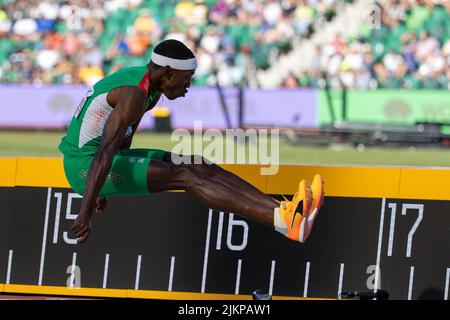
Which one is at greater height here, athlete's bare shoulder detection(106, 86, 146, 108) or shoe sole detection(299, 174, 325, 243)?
athlete's bare shoulder detection(106, 86, 146, 108)

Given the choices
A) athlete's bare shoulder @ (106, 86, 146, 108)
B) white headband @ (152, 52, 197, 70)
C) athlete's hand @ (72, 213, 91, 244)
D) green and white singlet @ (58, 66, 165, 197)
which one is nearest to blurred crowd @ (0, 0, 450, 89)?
green and white singlet @ (58, 66, 165, 197)

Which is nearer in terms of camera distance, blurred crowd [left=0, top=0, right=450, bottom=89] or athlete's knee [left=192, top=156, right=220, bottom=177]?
athlete's knee [left=192, top=156, right=220, bottom=177]

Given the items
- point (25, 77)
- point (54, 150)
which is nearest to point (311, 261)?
point (54, 150)

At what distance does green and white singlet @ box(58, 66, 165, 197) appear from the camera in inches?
284

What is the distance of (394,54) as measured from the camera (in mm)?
25234

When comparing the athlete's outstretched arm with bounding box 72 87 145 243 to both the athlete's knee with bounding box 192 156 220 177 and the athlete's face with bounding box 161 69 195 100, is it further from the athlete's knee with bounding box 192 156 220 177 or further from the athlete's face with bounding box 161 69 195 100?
the athlete's knee with bounding box 192 156 220 177

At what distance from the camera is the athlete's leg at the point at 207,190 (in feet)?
23.3

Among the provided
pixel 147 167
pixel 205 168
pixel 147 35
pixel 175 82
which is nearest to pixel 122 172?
pixel 147 167

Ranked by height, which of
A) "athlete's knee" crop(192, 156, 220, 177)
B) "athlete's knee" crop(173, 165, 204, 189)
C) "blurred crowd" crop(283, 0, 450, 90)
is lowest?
"athlete's knee" crop(173, 165, 204, 189)

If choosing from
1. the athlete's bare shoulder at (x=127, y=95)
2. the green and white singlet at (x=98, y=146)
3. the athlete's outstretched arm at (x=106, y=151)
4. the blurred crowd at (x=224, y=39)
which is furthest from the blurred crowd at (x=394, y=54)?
the athlete's outstretched arm at (x=106, y=151)

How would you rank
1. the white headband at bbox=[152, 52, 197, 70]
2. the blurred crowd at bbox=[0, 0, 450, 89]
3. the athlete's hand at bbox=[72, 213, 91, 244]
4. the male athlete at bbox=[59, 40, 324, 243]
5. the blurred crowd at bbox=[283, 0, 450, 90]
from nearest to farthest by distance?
the athlete's hand at bbox=[72, 213, 91, 244]
the male athlete at bbox=[59, 40, 324, 243]
the white headband at bbox=[152, 52, 197, 70]
the blurred crowd at bbox=[283, 0, 450, 90]
the blurred crowd at bbox=[0, 0, 450, 89]

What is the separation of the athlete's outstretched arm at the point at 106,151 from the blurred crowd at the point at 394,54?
17251 millimetres

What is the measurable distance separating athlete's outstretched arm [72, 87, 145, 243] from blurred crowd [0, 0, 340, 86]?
63.6 ft

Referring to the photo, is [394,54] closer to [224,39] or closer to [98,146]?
[224,39]
